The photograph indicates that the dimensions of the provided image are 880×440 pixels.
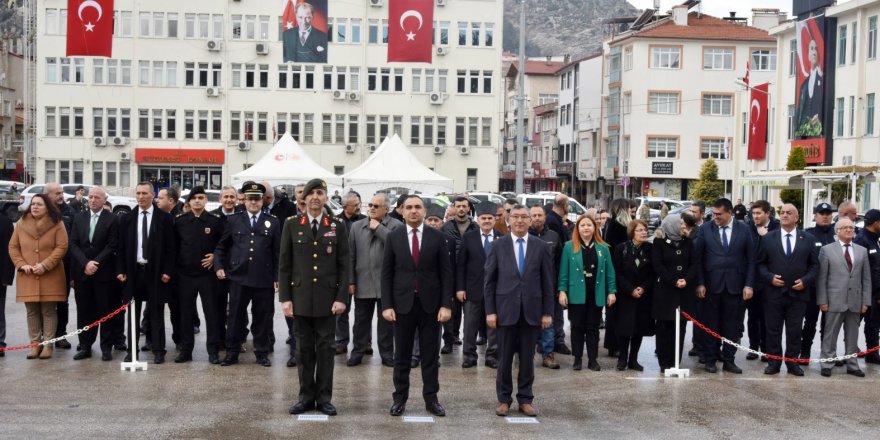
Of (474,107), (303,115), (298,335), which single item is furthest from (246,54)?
(298,335)

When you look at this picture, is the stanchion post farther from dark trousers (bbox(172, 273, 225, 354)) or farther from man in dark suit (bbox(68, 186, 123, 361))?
man in dark suit (bbox(68, 186, 123, 361))

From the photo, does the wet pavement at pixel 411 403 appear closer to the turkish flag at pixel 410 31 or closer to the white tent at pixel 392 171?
the turkish flag at pixel 410 31

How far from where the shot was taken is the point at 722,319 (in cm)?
1262

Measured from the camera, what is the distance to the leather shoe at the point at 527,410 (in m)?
9.59

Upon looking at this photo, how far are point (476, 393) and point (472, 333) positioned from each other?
1876 millimetres

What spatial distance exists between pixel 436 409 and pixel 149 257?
444 cm

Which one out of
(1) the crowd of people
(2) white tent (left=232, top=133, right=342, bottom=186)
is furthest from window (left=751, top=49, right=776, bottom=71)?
(1) the crowd of people

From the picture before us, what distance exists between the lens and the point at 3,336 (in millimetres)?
12867

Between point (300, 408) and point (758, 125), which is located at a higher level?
point (758, 125)

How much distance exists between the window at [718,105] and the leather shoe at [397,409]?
65951mm

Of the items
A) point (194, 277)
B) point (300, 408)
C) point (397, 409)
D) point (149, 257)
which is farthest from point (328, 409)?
point (149, 257)

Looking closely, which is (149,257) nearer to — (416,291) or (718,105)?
(416,291)

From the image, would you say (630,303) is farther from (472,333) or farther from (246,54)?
(246,54)

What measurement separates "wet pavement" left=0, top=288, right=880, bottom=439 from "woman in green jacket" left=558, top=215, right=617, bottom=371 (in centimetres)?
54
